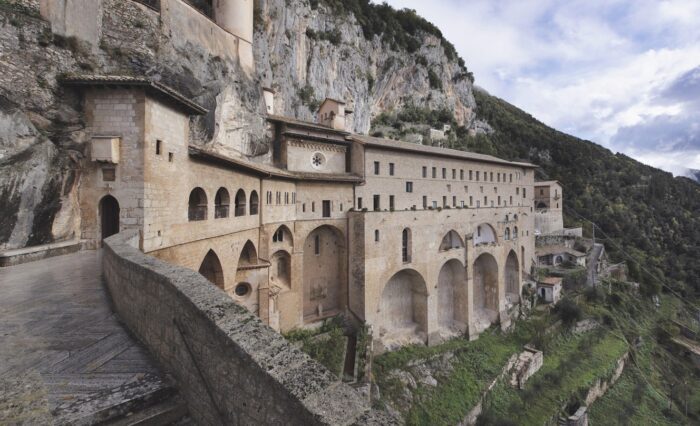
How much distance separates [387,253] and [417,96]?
134 feet

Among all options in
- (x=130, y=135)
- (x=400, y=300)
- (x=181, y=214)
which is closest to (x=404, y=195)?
(x=400, y=300)

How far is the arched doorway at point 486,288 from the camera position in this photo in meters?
25.0

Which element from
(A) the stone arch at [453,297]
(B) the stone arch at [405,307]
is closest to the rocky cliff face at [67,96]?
(B) the stone arch at [405,307]

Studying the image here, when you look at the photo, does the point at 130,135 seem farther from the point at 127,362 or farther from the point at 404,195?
the point at 404,195

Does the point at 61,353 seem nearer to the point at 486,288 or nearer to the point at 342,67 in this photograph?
the point at 486,288

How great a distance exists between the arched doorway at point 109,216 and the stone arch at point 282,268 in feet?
28.1

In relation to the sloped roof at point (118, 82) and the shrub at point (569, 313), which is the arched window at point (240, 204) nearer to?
the sloped roof at point (118, 82)

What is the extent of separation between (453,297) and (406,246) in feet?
24.9

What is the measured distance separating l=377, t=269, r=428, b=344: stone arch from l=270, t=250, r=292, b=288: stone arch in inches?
271

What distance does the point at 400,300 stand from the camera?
2133cm

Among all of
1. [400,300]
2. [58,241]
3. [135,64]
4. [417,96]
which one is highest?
[417,96]

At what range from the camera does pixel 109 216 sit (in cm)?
884

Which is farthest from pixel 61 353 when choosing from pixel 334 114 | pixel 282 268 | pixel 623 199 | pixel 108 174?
pixel 623 199

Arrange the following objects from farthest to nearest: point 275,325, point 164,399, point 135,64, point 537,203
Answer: point 537,203 < point 275,325 < point 135,64 < point 164,399
